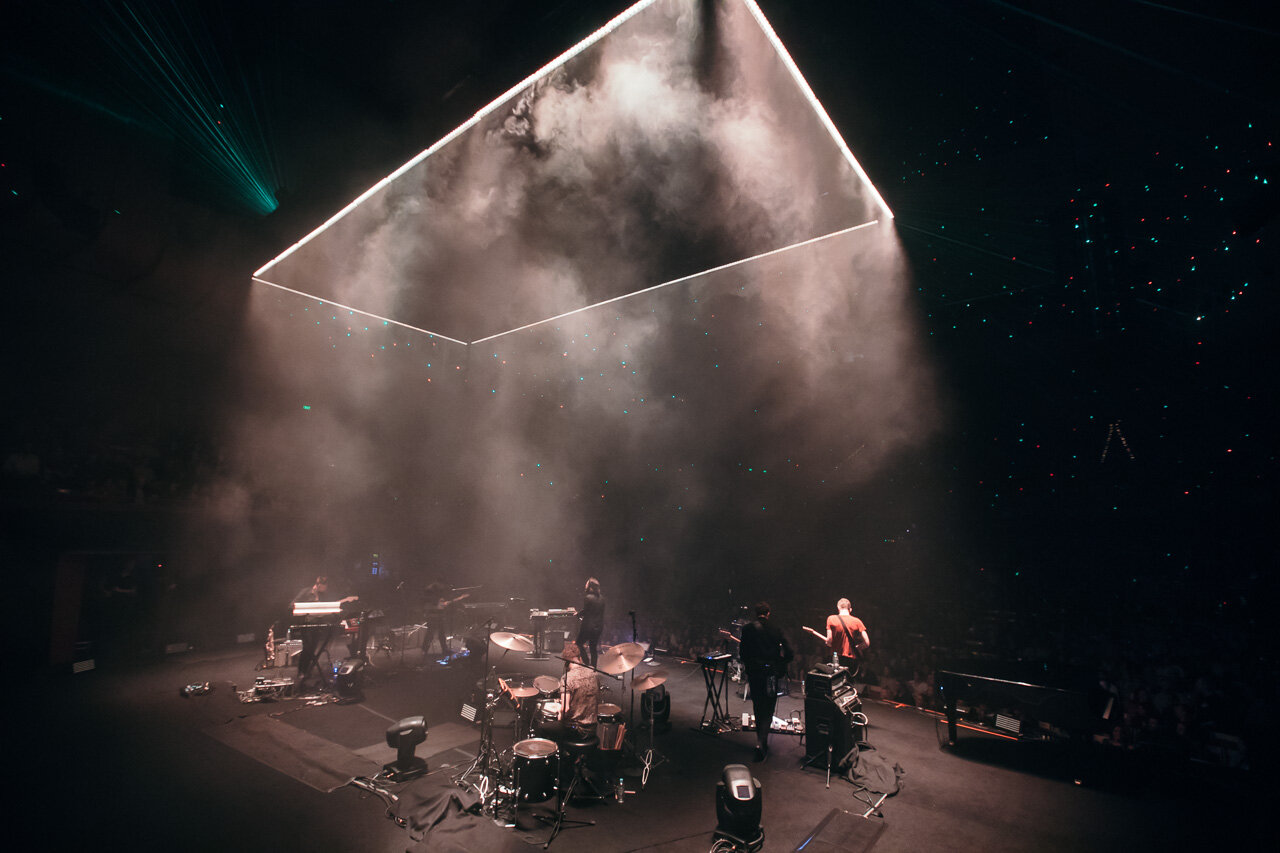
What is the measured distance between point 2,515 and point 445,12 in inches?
413

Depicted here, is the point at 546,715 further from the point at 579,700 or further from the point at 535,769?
the point at 535,769

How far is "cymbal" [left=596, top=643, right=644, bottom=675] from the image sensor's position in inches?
174

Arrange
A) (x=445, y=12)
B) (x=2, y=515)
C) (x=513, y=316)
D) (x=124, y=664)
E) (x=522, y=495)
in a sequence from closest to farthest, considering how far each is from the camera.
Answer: (x=445, y=12) < (x=2, y=515) < (x=124, y=664) < (x=513, y=316) < (x=522, y=495)

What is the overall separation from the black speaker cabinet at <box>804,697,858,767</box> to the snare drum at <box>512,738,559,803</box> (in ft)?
9.39

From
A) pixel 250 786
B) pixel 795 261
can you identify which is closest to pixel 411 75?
pixel 250 786

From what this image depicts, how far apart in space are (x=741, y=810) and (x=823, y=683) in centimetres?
205

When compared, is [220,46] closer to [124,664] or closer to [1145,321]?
[124,664]

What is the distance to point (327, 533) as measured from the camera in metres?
11.3

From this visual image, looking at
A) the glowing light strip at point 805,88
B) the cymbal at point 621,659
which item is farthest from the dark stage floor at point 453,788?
the glowing light strip at point 805,88

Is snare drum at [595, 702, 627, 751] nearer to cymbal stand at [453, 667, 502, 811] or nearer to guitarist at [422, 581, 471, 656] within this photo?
cymbal stand at [453, 667, 502, 811]

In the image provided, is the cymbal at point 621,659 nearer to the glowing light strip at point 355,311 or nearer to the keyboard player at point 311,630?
the keyboard player at point 311,630

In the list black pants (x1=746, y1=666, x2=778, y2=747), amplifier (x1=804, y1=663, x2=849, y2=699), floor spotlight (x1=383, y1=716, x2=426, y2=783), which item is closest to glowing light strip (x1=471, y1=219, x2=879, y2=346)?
amplifier (x1=804, y1=663, x2=849, y2=699)

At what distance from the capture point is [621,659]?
4492mm

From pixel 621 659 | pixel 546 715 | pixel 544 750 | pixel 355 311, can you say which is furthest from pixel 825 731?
pixel 355 311
